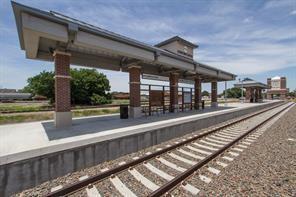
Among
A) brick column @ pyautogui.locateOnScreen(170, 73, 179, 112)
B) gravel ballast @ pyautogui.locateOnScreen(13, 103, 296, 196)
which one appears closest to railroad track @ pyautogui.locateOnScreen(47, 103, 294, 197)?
gravel ballast @ pyautogui.locateOnScreen(13, 103, 296, 196)

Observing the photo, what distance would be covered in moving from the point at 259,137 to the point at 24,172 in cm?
1076

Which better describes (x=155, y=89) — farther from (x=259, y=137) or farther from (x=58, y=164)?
(x=58, y=164)

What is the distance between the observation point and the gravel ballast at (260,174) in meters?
4.68

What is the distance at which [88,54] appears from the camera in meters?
12.5

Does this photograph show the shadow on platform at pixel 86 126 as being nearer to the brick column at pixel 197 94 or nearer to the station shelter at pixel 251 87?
the brick column at pixel 197 94

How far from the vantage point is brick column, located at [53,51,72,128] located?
10070 millimetres

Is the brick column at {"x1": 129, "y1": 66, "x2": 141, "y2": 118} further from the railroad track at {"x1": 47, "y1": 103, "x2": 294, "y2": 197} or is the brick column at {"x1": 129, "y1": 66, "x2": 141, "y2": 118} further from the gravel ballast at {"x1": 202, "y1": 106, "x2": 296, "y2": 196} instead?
the gravel ballast at {"x1": 202, "y1": 106, "x2": 296, "y2": 196}

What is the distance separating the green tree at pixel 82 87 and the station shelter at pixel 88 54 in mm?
29125

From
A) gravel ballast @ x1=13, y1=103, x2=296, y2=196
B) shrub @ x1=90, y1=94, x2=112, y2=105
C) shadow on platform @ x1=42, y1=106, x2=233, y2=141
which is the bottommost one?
gravel ballast @ x1=13, y1=103, x2=296, y2=196

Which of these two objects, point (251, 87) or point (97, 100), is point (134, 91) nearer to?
point (97, 100)

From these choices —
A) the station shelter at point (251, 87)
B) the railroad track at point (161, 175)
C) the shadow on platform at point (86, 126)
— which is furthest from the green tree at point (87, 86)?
A: the railroad track at point (161, 175)

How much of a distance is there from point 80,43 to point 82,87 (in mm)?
37658

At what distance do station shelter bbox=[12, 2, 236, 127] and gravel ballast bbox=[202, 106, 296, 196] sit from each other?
26.3ft

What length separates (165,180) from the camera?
5.25 m
